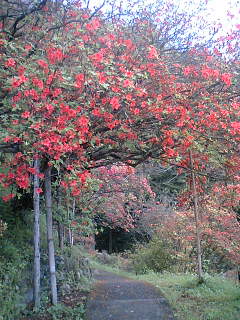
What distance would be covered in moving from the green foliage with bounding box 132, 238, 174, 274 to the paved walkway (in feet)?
19.9

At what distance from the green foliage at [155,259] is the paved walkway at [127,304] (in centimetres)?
608

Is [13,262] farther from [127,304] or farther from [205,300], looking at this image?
[205,300]

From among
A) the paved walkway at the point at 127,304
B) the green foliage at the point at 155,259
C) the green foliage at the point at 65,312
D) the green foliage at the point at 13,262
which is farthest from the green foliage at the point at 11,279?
the green foliage at the point at 155,259

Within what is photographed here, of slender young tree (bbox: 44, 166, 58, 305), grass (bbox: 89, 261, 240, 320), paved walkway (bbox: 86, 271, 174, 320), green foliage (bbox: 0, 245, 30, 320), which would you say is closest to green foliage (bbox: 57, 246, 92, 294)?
paved walkway (bbox: 86, 271, 174, 320)

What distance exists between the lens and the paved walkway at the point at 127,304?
6859 mm

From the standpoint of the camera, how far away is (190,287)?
9.10 metres

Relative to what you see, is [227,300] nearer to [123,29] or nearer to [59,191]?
[59,191]

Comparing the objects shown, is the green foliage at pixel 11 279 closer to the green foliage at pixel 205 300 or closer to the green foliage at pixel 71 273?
the green foliage at pixel 71 273

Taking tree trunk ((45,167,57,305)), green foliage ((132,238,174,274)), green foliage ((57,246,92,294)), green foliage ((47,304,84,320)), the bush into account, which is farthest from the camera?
green foliage ((132,238,174,274))

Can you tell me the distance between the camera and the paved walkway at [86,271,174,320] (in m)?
6.86

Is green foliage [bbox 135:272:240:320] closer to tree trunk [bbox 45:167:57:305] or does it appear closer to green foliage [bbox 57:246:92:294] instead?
green foliage [bbox 57:246:92:294]

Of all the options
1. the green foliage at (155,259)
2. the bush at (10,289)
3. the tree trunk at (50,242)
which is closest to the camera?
the bush at (10,289)

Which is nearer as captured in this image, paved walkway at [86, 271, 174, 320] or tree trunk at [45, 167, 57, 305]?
paved walkway at [86, 271, 174, 320]

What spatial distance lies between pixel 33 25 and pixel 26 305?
512 cm
